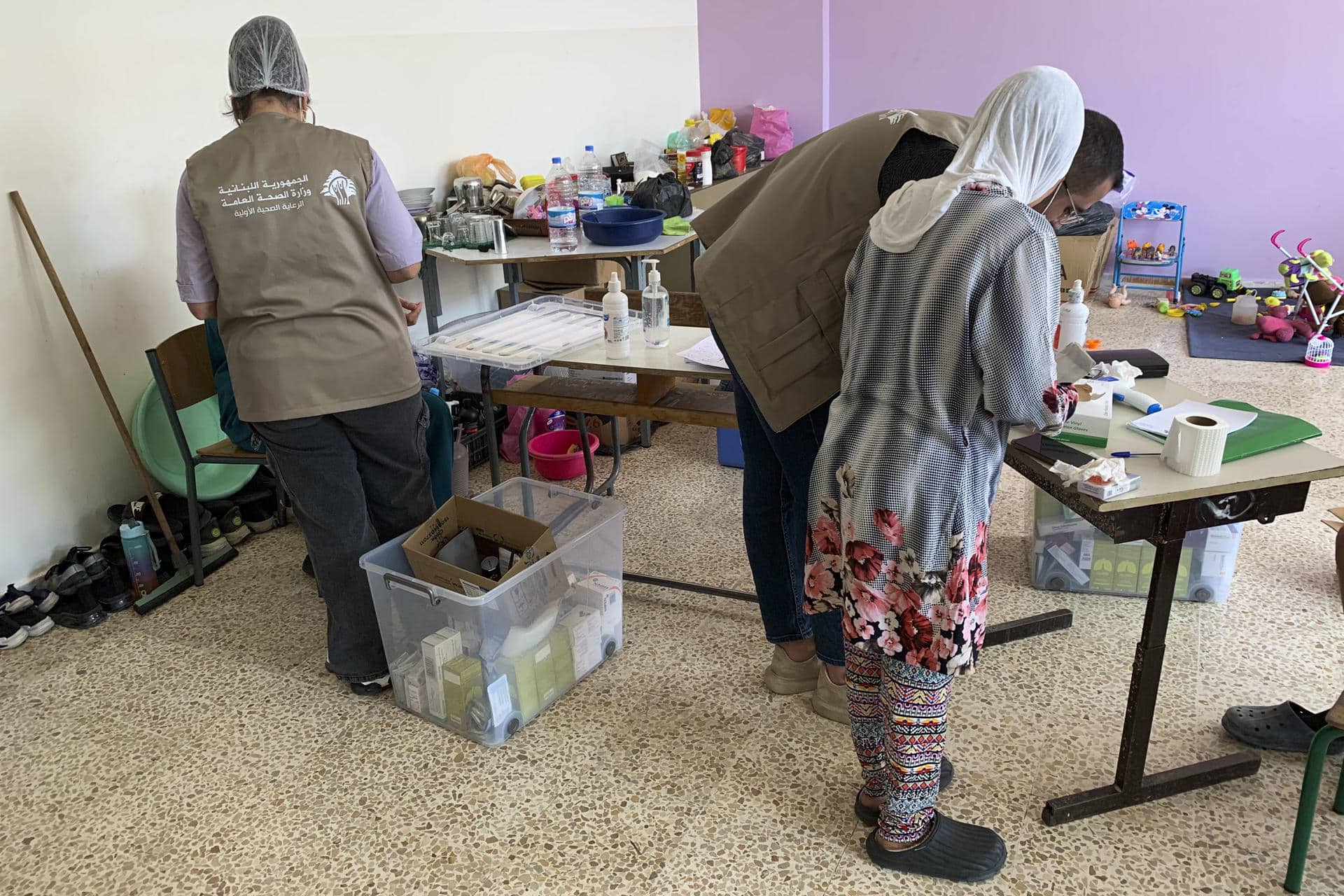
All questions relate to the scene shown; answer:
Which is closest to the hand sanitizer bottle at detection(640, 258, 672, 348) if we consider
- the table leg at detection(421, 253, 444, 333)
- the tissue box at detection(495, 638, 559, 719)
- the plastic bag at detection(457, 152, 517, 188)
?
the tissue box at detection(495, 638, 559, 719)

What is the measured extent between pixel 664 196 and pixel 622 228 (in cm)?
52

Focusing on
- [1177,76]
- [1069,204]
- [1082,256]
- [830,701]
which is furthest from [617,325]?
[1177,76]

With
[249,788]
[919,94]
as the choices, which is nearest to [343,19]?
[249,788]

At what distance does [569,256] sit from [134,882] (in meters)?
2.52

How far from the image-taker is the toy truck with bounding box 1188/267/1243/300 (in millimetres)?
5535

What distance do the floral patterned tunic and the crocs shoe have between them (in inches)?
35.0


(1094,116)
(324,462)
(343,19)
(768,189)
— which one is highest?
(343,19)

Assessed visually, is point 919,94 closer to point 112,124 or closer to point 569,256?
point 569,256

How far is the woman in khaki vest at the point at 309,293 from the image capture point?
6.45 ft

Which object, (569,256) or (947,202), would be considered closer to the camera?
(947,202)

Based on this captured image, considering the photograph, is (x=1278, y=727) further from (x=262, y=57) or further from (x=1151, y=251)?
(x=1151, y=251)

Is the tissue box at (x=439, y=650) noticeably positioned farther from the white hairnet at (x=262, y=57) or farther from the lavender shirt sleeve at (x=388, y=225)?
the white hairnet at (x=262, y=57)

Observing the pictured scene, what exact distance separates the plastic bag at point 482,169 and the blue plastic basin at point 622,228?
637 millimetres

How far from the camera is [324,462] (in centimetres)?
216
